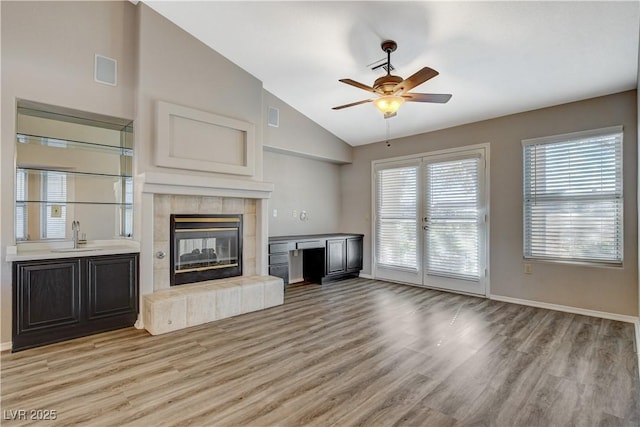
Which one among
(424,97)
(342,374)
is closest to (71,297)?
(342,374)

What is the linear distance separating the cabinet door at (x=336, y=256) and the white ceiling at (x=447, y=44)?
8.05ft

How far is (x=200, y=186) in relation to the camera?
3.93 metres

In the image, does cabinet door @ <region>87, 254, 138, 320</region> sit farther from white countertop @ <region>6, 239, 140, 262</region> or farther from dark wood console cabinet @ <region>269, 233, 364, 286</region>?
dark wood console cabinet @ <region>269, 233, 364, 286</region>

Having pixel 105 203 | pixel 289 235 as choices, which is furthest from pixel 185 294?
pixel 289 235

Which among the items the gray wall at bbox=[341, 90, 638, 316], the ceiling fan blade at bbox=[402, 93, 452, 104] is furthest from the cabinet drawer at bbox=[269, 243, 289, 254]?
the ceiling fan blade at bbox=[402, 93, 452, 104]

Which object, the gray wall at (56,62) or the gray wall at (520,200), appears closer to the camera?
the gray wall at (56,62)

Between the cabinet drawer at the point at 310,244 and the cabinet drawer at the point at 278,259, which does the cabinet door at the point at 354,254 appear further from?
the cabinet drawer at the point at 278,259

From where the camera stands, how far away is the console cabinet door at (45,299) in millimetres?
2971

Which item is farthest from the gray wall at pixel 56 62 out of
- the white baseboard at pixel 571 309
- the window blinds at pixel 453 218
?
the white baseboard at pixel 571 309

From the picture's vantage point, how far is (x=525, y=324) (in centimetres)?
373

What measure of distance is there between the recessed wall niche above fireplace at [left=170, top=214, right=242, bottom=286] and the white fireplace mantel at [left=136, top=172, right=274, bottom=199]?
13.7 inches

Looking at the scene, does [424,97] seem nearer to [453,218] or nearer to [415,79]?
[415,79]

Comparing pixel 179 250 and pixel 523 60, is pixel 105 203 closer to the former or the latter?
pixel 179 250

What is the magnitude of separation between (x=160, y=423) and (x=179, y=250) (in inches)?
93.3
